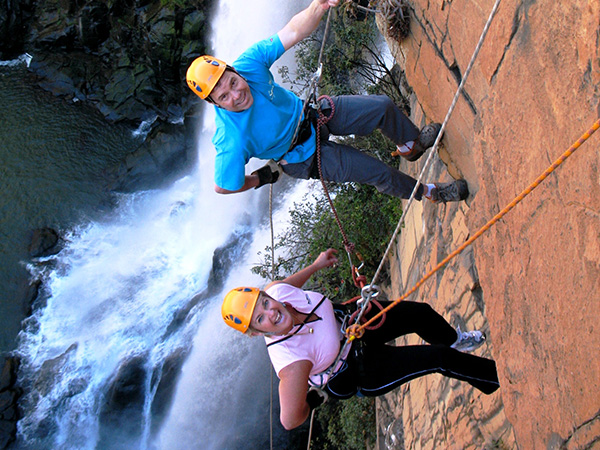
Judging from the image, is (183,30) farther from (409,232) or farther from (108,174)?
(409,232)

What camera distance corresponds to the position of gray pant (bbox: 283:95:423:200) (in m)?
2.98

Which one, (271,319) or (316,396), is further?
(316,396)

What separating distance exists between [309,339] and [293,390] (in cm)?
25

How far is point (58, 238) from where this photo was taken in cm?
1073

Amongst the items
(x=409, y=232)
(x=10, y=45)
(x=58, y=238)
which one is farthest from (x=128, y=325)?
(x=10, y=45)

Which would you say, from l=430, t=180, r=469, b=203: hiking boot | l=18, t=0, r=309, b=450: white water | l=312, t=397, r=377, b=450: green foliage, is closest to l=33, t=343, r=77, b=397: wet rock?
l=18, t=0, r=309, b=450: white water

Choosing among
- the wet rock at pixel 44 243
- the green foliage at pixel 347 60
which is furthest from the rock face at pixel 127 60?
the green foliage at pixel 347 60

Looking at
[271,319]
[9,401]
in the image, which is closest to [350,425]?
[271,319]

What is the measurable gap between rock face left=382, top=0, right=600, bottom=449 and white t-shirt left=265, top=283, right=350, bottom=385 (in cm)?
77

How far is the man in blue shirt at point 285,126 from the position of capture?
2570 millimetres

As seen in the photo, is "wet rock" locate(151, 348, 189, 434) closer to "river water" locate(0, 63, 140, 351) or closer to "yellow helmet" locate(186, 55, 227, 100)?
"river water" locate(0, 63, 140, 351)

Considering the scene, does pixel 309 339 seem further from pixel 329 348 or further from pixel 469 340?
pixel 469 340

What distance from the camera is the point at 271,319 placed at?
2.14 metres

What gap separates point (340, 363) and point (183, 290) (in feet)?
22.4
